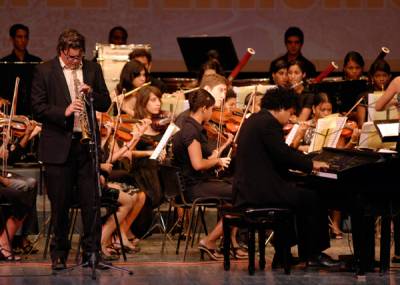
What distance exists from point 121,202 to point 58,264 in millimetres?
1033

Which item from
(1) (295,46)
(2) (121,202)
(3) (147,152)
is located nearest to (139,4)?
(1) (295,46)

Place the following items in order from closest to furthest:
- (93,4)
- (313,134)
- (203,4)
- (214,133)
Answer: (214,133)
(313,134)
(93,4)
(203,4)

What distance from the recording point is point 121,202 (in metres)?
8.97

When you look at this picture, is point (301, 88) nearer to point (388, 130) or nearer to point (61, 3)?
point (388, 130)

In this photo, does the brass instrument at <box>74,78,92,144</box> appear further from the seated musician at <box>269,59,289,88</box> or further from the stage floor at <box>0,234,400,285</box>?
the seated musician at <box>269,59,289,88</box>

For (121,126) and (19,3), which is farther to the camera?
(19,3)

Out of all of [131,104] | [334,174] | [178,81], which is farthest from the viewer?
[178,81]

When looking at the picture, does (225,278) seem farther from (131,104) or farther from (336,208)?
(131,104)

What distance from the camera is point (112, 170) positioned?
926 cm

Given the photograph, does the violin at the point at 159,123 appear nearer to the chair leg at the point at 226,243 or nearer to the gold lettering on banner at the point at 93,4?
the chair leg at the point at 226,243

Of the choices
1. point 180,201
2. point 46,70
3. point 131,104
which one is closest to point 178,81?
point 131,104

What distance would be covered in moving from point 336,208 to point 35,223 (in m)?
2.37

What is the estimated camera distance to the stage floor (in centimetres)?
768

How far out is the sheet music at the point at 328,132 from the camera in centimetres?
870
